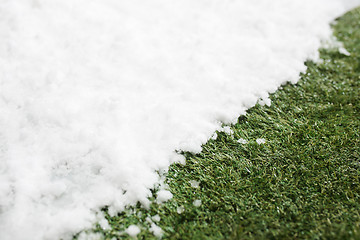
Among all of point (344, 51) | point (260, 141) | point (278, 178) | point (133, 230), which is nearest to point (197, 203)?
point (133, 230)

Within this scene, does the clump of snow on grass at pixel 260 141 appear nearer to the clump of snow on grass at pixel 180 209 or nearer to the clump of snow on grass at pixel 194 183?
the clump of snow on grass at pixel 194 183

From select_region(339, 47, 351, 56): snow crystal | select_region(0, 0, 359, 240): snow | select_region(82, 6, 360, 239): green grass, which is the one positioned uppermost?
select_region(0, 0, 359, 240): snow

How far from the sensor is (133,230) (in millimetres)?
1309

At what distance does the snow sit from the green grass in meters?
0.12

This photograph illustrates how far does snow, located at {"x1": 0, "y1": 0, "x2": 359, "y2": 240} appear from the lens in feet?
4.60

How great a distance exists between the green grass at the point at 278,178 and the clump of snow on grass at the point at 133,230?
19 mm

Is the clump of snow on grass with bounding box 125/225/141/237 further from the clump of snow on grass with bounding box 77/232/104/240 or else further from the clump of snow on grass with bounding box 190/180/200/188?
the clump of snow on grass with bounding box 190/180/200/188

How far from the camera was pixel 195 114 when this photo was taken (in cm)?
179

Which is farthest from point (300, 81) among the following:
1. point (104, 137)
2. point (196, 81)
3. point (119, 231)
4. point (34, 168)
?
point (34, 168)

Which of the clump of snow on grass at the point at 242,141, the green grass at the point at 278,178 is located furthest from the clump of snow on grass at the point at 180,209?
the clump of snow on grass at the point at 242,141

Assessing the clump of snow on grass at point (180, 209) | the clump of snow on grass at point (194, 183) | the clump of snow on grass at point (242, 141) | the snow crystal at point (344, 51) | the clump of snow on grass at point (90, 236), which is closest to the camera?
the clump of snow on grass at point (90, 236)

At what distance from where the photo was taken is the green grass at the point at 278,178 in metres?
1.31

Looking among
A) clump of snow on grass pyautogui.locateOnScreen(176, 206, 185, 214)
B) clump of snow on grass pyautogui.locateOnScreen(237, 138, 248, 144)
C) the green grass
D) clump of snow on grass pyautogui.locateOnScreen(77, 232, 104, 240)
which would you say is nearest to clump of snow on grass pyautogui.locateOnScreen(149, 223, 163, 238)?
the green grass

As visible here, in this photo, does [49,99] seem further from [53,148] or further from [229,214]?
[229,214]
